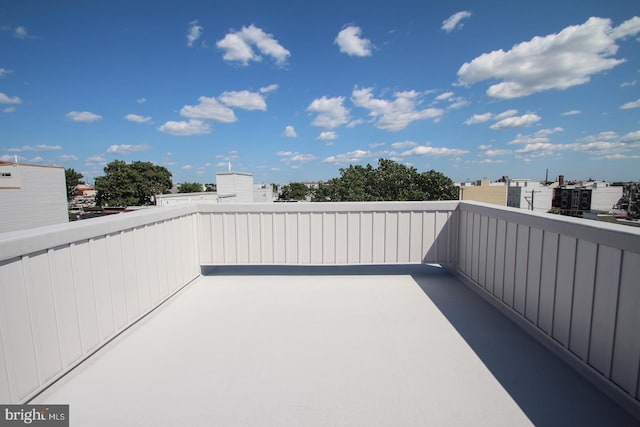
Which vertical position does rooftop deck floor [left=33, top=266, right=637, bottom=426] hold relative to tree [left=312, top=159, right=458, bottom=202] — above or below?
below

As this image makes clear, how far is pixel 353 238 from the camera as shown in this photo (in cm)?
329

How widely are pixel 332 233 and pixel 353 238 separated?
10.3 inches

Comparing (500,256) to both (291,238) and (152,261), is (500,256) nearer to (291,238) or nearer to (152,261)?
(291,238)

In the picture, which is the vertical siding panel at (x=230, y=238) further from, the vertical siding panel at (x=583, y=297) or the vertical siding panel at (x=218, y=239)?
the vertical siding panel at (x=583, y=297)

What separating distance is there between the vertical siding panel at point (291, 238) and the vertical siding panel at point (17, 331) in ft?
7.27

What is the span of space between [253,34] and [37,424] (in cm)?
1376

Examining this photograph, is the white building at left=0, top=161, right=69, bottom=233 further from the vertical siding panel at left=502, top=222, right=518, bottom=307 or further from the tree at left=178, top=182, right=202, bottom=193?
the tree at left=178, top=182, right=202, bottom=193

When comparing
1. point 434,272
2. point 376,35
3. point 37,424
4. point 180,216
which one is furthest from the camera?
point 376,35

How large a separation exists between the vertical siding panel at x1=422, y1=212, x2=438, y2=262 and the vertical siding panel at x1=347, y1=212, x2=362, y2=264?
2.58 ft

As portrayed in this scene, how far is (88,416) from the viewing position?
1.30 m

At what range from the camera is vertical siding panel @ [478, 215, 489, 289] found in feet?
8.85

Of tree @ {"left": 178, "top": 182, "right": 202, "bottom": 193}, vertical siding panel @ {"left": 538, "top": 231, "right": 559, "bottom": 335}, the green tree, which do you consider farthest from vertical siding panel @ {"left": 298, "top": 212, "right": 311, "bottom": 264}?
tree @ {"left": 178, "top": 182, "right": 202, "bottom": 193}

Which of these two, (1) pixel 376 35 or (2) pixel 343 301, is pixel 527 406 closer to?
(2) pixel 343 301

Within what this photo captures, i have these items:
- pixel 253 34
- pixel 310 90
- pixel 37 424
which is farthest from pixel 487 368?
pixel 310 90
